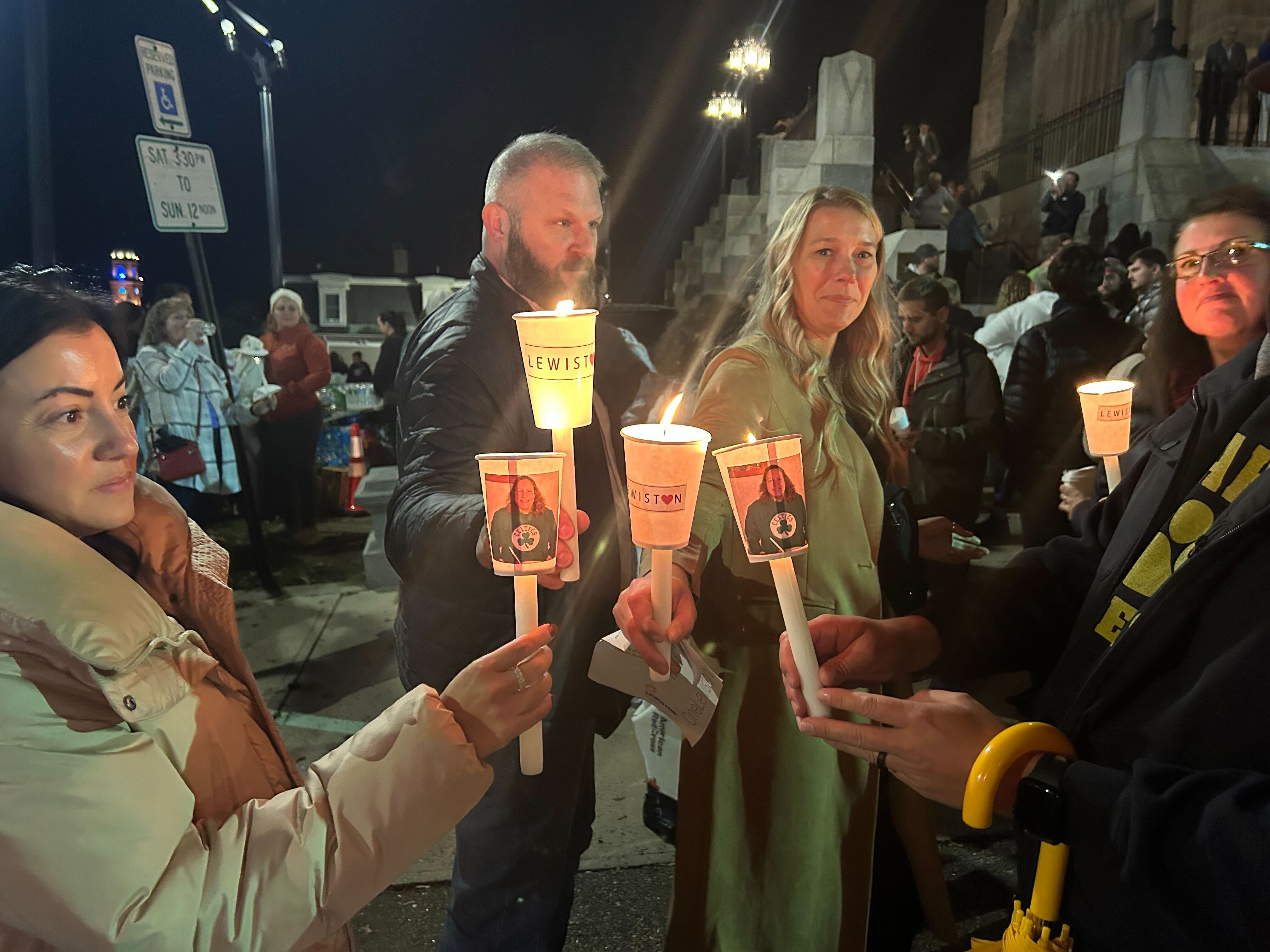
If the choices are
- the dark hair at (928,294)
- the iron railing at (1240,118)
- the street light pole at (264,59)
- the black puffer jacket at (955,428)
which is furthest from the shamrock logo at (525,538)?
the iron railing at (1240,118)

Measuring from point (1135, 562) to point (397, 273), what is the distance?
16.5ft

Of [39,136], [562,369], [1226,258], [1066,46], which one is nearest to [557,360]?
[562,369]

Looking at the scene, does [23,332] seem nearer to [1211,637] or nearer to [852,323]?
[1211,637]

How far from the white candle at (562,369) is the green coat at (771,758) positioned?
2.07 ft

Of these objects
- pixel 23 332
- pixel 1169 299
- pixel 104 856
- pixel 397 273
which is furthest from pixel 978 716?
pixel 397 273

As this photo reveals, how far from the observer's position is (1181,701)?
1160 mm

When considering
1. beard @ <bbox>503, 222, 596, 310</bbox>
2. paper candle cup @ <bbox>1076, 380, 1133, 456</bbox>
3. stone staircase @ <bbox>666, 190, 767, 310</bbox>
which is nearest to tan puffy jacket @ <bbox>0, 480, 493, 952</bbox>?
beard @ <bbox>503, 222, 596, 310</bbox>

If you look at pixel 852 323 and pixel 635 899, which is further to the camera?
pixel 635 899

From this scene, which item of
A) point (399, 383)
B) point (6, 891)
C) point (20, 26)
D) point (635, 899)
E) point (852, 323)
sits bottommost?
point (635, 899)

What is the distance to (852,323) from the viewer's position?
2.41 m

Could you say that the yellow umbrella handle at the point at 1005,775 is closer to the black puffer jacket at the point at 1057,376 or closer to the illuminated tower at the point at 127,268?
the illuminated tower at the point at 127,268

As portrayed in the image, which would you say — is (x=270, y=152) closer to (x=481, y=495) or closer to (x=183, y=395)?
(x=183, y=395)

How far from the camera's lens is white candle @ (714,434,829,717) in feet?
4.27

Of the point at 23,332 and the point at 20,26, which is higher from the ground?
the point at 20,26
